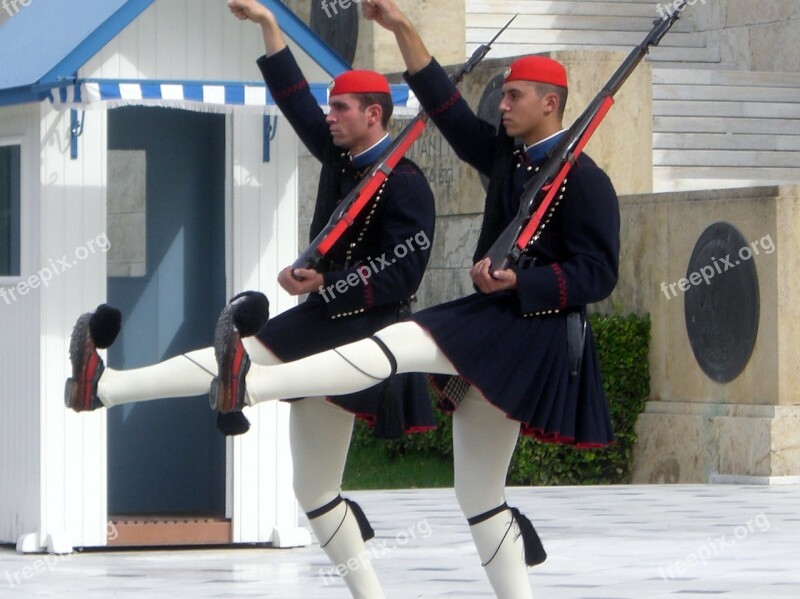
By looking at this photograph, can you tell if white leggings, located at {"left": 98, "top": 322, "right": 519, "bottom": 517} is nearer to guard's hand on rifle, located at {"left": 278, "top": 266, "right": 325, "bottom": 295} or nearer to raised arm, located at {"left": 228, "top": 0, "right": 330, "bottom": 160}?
guard's hand on rifle, located at {"left": 278, "top": 266, "right": 325, "bottom": 295}

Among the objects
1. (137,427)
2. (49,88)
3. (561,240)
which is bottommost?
(137,427)

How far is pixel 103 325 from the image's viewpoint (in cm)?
494

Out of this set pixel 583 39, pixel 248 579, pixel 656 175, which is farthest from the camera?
pixel 583 39

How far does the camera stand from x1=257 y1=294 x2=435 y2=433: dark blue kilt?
5.39m

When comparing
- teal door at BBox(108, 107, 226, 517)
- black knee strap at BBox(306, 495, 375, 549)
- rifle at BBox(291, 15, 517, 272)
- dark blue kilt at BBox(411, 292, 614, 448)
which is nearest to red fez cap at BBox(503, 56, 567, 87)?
rifle at BBox(291, 15, 517, 272)

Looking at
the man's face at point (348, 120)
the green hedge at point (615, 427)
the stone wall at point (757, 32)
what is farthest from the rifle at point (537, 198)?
the stone wall at point (757, 32)

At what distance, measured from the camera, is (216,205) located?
8.38 metres

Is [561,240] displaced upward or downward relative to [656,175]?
downward

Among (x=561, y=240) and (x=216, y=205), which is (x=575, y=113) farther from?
(x=561, y=240)

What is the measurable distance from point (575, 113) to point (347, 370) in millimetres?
7799

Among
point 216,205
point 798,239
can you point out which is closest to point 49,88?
point 216,205
